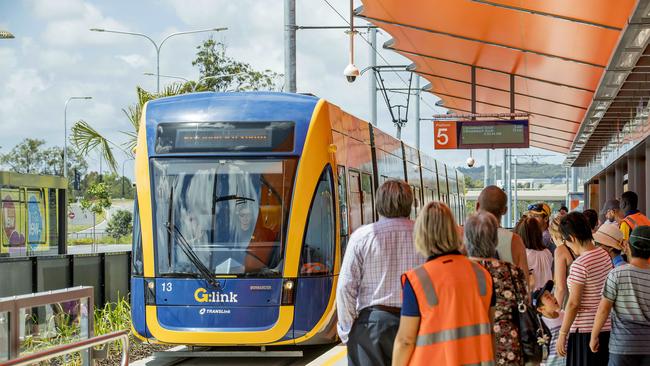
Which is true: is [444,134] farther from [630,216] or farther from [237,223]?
[237,223]

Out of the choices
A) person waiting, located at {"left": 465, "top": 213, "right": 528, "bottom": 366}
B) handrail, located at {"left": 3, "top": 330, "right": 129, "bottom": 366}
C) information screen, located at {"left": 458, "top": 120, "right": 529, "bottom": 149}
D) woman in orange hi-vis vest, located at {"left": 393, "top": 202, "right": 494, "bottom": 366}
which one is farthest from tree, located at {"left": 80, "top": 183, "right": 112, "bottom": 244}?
woman in orange hi-vis vest, located at {"left": 393, "top": 202, "right": 494, "bottom": 366}

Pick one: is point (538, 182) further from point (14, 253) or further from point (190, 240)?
point (190, 240)

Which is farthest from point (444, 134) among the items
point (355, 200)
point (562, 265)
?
point (562, 265)

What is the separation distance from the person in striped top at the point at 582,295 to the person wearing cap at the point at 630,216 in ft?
15.0

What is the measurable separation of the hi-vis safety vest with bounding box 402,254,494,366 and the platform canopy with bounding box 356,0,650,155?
6.95m

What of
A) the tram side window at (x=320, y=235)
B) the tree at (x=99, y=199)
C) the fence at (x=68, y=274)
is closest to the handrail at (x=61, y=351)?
the tram side window at (x=320, y=235)

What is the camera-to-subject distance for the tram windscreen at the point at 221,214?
487 inches

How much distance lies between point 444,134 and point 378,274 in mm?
19240

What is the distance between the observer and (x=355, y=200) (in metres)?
14.5

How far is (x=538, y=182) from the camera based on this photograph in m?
183

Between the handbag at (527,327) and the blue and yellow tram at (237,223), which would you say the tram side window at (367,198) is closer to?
the blue and yellow tram at (237,223)

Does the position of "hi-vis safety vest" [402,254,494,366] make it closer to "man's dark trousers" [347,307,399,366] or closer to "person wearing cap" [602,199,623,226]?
"man's dark trousers" [347,307,399,366]

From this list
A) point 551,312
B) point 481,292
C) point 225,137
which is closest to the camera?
point 481,292

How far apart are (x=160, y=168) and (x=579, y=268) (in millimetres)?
6252
